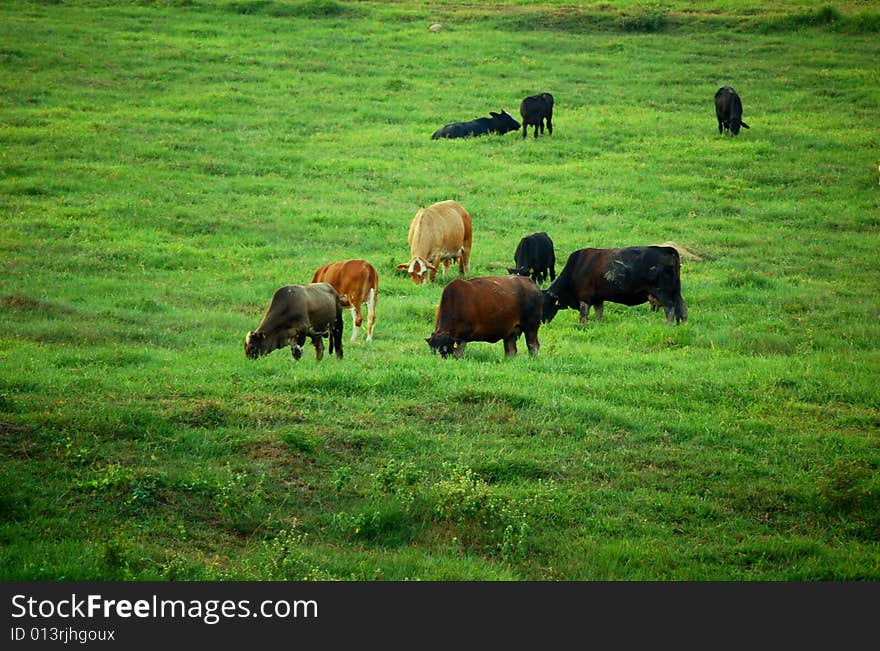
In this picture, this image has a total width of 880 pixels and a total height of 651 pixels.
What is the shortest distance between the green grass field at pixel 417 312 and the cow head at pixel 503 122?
4.30 feet

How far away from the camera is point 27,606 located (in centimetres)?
854

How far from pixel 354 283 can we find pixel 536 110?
65.8 ft

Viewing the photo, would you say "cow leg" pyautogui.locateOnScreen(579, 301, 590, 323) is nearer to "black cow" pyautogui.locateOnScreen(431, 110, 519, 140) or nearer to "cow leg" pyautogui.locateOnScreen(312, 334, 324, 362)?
"cow leg" pyautogui.locateOnScreen(312, 334, 324, 362)

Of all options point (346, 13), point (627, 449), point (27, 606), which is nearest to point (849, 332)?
point (627, 449)

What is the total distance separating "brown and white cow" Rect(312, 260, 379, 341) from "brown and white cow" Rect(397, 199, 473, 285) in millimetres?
4255

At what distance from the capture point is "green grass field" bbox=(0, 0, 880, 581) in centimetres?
1090

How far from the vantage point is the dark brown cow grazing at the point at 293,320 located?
52.5 feet

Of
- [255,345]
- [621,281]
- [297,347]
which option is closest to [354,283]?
[297,347]

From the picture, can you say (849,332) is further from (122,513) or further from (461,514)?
(122,513)

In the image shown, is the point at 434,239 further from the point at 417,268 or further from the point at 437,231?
the point at 417,268

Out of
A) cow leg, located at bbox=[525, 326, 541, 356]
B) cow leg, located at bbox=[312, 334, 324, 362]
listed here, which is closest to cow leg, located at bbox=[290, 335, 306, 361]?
cow leg, located at bbox=[312, 334, 324, 362]

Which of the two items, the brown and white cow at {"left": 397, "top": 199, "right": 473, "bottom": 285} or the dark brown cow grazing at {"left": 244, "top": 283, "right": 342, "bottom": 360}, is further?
the brown and white cow at {"left": 397, "top": 199, "right": 473, "bottom": 285}

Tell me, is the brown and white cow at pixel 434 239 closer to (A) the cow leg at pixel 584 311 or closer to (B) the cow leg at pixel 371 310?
(A) the cow leg at pixel 584 311

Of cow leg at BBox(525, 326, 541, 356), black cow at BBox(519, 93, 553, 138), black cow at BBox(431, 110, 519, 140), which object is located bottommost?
cow leg at BBox(525, 326, 541, 356)
